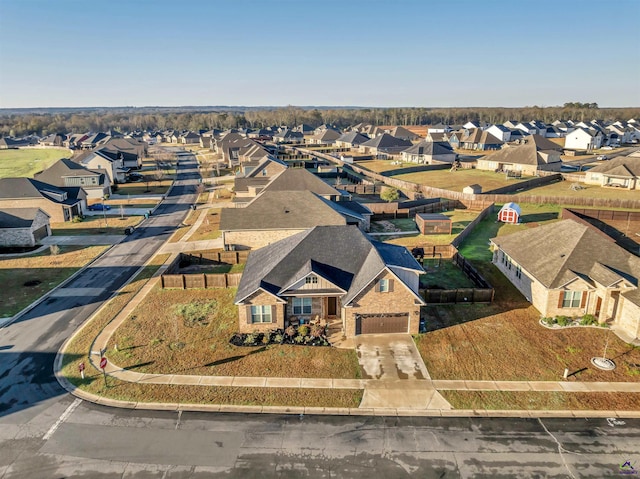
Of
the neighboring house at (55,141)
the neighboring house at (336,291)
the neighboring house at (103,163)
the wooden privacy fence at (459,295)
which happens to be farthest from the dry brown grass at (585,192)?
the neighboring house at (55,141)

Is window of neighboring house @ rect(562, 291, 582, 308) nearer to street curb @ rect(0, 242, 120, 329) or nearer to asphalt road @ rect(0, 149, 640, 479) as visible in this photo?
asphalt road @ rect(0, 149, 640, 479)

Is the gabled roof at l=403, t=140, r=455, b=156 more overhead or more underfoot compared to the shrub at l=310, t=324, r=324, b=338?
more overhead

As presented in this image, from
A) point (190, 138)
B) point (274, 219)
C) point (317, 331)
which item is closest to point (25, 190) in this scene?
point (274, 219)

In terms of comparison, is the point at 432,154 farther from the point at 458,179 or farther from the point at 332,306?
the point at 332,306

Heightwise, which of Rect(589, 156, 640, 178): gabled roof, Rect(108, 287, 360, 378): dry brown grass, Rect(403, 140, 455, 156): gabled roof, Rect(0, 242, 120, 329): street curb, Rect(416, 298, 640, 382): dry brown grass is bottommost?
Rect(416, 298, 640, 382): dry brown grass

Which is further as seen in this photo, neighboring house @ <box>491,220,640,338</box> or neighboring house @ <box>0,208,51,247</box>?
neighboring house @ <box>0,208,51,247</box>

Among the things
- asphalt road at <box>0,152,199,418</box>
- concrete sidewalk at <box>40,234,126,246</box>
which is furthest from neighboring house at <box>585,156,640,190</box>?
concrete sidewalk at <box>40,234,126,246</box>

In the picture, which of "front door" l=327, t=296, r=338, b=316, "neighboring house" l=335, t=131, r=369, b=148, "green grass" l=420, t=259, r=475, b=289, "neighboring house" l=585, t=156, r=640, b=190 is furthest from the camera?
"neighboring house" l=335, t=131, r=369, b=148
